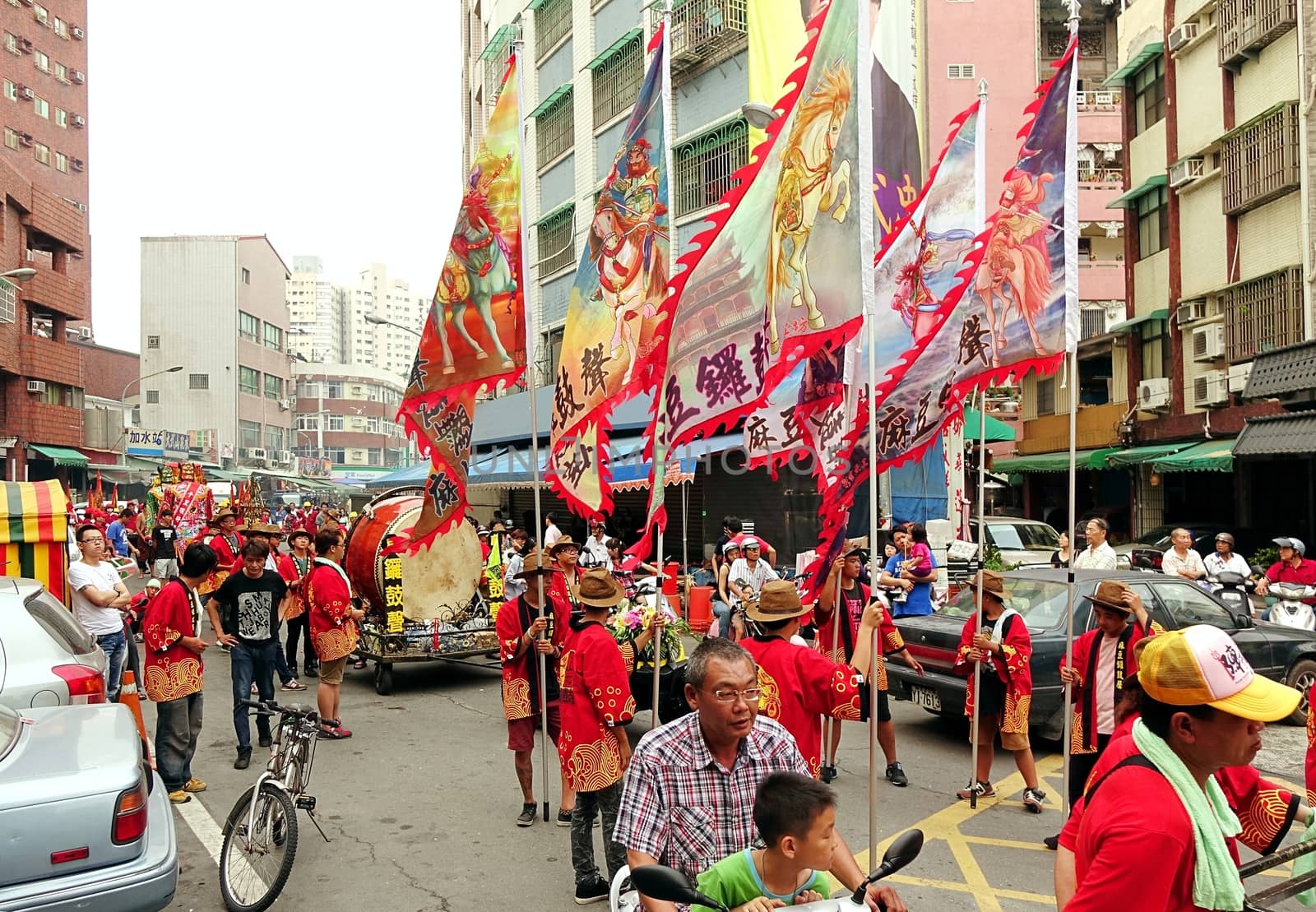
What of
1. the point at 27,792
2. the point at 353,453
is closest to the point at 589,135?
the point at 27,792

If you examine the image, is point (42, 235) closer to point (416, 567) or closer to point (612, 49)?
point (612, 49)

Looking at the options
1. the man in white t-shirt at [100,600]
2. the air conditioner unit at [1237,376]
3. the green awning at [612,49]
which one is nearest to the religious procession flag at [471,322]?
the man in white t-shirt at [100,600]

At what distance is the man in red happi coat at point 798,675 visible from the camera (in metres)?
4.88

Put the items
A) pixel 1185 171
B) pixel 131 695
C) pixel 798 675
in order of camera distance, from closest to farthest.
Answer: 1. pixel 798 675
2. pixel 131 695
3. pixel 1185 171

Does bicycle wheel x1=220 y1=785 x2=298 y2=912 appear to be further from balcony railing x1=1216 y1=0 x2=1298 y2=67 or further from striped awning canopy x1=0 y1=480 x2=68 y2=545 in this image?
balcony railing x1=1216 y1=0 x2=1298 y2=67

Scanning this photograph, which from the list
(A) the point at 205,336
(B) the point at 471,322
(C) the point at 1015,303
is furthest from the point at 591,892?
(A) the point at 205,336

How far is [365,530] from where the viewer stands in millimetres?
12719

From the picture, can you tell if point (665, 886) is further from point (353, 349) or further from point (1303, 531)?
point (353, 349)

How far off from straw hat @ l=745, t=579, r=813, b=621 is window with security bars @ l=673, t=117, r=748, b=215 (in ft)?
59.3

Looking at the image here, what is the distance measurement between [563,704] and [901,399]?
3217 millimetres

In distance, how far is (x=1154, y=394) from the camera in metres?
25.0

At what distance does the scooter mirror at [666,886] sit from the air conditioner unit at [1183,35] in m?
26.2

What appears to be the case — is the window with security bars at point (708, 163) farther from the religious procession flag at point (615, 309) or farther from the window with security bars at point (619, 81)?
the religious procession flag at point (615, 309)

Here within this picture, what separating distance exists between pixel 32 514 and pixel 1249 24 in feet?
77.1
